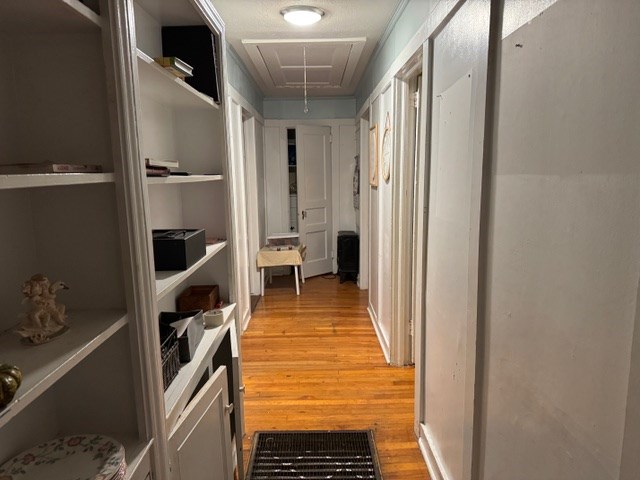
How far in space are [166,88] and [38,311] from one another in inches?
39.2

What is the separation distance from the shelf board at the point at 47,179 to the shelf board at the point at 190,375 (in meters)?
0.69

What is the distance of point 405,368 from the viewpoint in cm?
298

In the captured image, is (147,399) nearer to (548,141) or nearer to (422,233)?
(548,141)

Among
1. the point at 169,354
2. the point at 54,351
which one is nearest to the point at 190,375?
the point at 169,354

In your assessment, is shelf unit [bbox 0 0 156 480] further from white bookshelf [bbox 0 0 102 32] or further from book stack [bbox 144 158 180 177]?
book stack [bbox 144 158 180 177]

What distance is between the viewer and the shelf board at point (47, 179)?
1.95 feet

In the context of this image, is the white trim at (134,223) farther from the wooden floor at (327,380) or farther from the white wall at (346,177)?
the white wall at (346,177)

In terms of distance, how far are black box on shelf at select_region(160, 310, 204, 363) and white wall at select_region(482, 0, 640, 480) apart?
104cm

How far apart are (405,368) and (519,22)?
2438 mm

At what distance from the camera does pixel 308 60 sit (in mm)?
3592

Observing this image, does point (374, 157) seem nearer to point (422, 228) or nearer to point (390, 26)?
point (390, 26)

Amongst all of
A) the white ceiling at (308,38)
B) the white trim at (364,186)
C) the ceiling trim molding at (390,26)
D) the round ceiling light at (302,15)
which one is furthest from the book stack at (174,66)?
the white trim at (364,186)

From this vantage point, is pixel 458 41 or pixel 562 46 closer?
pixel 562 46

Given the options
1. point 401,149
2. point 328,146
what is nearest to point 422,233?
point 401,149
